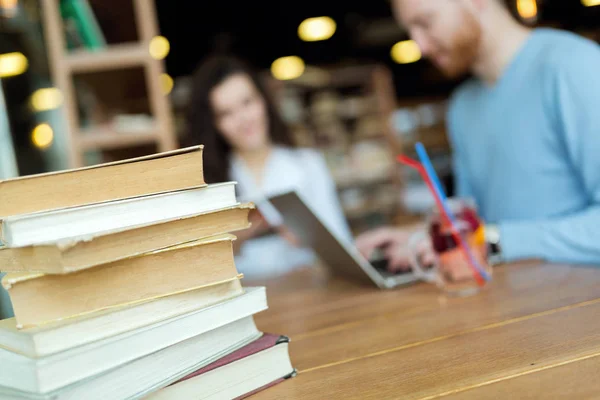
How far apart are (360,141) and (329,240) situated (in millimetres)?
5062

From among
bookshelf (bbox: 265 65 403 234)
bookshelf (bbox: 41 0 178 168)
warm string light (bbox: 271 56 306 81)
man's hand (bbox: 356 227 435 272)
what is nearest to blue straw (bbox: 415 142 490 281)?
man's hand (bbox: 356 227 435 272)

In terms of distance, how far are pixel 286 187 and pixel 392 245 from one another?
0.99m

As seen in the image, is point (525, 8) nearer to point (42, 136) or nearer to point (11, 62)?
point (11, 62)

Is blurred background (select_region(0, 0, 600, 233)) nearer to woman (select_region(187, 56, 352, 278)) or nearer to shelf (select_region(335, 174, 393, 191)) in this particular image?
shelf (select_region(335, 174, 393, 191))

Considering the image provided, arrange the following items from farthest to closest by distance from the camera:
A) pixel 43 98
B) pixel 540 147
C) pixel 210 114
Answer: pixel 43 98, pixel 210 114, pixel 540 147

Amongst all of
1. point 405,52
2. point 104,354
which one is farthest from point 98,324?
point 405,52

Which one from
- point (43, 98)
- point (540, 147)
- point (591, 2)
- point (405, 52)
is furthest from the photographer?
point (405, 52)

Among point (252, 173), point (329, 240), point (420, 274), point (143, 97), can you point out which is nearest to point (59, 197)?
point (329, 240)

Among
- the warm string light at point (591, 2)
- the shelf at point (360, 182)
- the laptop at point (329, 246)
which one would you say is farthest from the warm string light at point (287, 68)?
the laptop at point (329, 246)

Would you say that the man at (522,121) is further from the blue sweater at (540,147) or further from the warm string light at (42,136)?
the warm string light at (42,136)

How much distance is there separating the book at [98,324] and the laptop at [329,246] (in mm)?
407

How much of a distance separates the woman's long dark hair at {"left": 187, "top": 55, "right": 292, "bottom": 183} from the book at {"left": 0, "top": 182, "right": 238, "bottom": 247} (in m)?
1.58

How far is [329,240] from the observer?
105cm

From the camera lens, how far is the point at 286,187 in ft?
7.28
